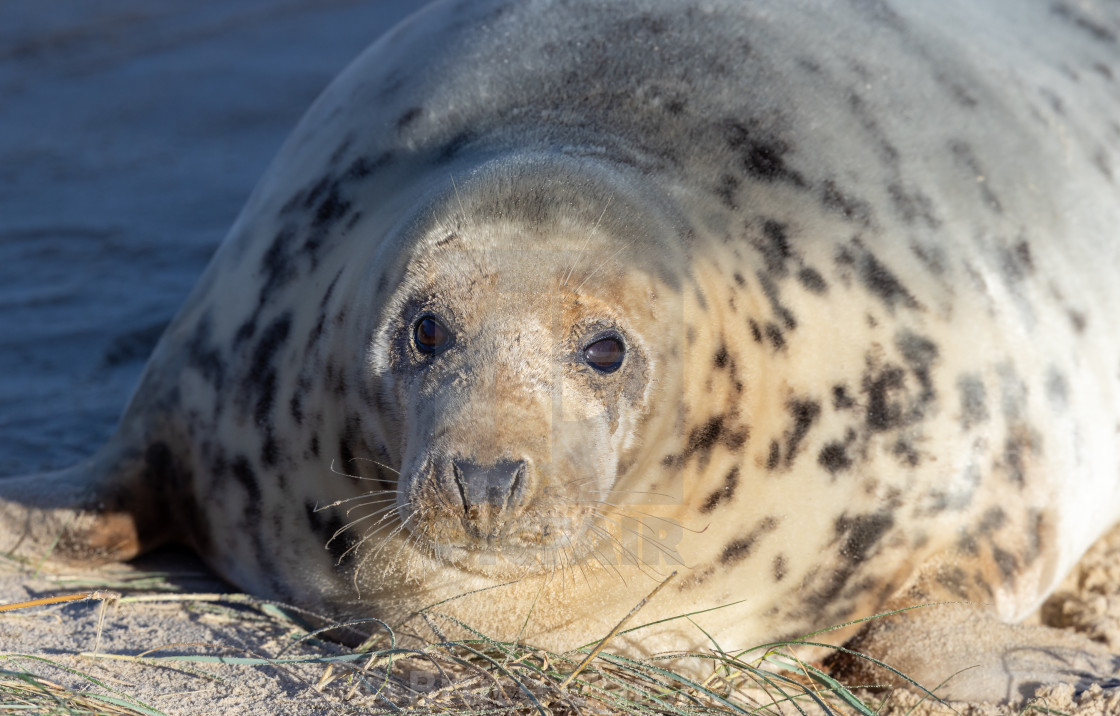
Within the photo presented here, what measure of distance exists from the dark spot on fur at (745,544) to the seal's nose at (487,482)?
67cm

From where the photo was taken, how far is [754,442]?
108 inches

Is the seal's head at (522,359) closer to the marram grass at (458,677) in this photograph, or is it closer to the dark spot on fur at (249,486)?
the marram grass at (458,677)

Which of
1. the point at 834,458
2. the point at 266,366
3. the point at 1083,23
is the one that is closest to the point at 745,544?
the point at 834,458

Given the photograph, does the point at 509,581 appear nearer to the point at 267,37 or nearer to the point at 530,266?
the point at 530,266

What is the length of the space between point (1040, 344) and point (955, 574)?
1.93 ft

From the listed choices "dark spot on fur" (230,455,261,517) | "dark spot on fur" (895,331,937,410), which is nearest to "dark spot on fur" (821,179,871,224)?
"dark spot on fur" (895,331,937,410)

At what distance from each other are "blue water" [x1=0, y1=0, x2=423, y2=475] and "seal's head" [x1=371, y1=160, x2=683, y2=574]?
1.82 metres

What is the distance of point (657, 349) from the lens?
255 centimetres

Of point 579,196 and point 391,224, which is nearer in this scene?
point 579,196

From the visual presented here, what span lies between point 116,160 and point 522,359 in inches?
175

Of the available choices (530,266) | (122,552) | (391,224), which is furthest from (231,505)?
(530,266)

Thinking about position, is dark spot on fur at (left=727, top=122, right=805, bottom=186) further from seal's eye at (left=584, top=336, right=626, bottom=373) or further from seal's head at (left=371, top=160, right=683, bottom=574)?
seal's eye at (left=584, top=336, right=626, bottom=373)

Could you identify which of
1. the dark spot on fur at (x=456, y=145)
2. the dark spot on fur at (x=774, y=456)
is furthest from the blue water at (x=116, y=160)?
the dark spot on fur at (x=774, y=456)

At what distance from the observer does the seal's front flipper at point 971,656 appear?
278 cm
